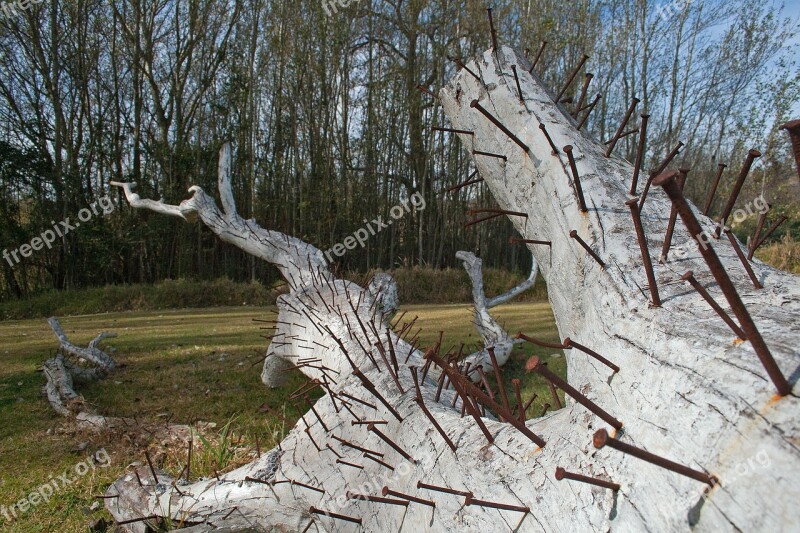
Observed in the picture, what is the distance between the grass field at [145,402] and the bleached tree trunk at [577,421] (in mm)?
410

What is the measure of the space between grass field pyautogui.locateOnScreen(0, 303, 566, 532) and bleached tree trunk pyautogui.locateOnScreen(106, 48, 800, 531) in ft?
1.35

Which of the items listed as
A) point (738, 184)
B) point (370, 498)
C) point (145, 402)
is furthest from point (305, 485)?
point (145, 402)

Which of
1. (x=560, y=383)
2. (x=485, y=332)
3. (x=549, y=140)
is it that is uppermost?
(x=549, y=140)

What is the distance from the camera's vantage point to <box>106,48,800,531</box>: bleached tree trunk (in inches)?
30.2

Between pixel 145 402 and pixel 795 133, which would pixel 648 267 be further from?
pixel 145 402

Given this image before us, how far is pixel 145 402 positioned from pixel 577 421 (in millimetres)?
4480

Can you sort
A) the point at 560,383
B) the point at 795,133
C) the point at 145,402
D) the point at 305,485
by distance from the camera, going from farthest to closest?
the point at 145,402 < the point at 305,485 < the point at 560,383 < the point at 795,133

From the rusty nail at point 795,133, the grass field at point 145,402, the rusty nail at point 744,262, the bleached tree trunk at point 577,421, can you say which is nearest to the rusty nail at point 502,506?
the bleached tree trunk at point 577,421

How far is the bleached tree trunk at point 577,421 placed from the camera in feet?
2.51

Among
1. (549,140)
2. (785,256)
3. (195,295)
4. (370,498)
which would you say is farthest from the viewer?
(195,295)

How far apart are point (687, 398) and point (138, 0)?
1678cm

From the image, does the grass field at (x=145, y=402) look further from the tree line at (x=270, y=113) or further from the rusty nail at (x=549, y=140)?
the tree line at (x=270, y=113)

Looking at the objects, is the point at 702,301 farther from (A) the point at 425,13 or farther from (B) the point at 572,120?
(A) the point at 425,13

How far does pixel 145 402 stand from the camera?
4.57 metres
